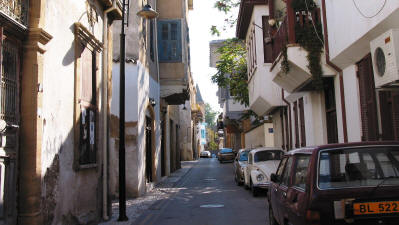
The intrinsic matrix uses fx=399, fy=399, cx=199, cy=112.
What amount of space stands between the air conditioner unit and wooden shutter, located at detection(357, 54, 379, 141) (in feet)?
5.99

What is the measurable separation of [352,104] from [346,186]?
22.8 feet

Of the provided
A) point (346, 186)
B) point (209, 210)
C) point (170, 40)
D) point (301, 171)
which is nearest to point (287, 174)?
point (301, 171)

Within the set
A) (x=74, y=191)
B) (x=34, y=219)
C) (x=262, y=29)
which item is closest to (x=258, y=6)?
(x=262, y=29)

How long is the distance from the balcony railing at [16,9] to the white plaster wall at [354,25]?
624 cm

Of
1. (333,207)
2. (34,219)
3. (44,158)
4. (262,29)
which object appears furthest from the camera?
(262,29)

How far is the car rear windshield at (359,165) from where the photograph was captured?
4.45 metres

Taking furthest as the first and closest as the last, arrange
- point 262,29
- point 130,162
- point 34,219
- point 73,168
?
point 262,29, point 130,162, point 73,168, point 34,219

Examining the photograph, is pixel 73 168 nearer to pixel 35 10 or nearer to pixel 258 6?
pixel 35 10

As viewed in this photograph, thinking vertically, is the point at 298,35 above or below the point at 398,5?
above

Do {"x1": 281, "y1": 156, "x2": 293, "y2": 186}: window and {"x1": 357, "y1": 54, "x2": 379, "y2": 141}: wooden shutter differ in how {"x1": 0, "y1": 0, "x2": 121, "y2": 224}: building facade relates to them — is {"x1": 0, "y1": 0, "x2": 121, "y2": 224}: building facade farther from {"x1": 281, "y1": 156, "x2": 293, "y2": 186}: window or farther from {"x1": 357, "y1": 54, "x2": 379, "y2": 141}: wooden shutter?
{"x1": 357, "y1": 54, "x2": 379, "y2": 141}: wooden shutter

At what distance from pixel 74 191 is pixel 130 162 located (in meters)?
6.35

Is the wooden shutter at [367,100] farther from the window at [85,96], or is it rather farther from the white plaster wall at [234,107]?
the white plaster wall at [234,107]

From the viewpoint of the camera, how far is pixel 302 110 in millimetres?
15883

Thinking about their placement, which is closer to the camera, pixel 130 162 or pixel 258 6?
pixel 130 162
